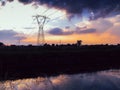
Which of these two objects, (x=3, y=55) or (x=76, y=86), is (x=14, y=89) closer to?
(x=76, y=86)

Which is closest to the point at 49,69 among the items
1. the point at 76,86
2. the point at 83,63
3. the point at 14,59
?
the point at 14,59

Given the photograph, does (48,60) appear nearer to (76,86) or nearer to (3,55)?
(3,55)

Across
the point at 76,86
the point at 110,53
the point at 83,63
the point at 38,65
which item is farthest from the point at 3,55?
the point at 110,53

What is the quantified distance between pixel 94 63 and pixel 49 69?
18.6 metres

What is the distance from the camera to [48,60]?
73.6 metres

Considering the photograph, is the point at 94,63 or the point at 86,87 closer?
the point at 86,87

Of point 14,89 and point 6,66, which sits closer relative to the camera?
point 14,89

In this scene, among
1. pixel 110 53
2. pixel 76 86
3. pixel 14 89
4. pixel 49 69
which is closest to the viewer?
pixel 14 89

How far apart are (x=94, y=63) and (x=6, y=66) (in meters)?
26.9

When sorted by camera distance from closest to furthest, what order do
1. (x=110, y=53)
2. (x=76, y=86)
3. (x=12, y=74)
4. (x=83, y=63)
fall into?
(x=76, y=86) → (x=12, y=74) → (x=83, y=63) → (x=110, y=53)

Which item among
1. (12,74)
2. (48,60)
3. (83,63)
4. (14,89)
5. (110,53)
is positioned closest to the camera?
(14,89)

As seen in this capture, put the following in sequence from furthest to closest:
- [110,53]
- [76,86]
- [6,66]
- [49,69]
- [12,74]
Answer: [110,53] → [49,69] → [6,66] → [12,74] → [76,86]

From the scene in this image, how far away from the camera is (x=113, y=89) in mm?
40812

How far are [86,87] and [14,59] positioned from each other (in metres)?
28.9
